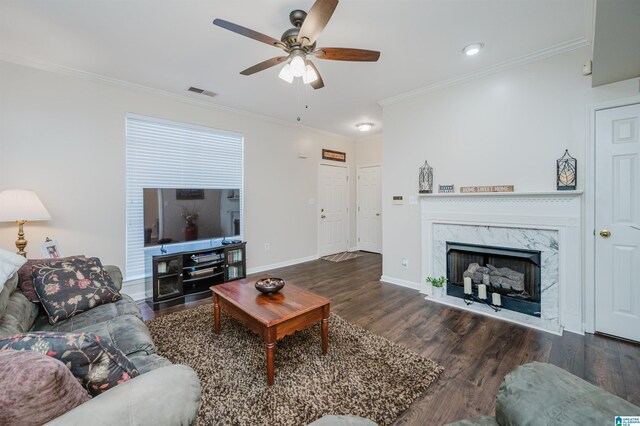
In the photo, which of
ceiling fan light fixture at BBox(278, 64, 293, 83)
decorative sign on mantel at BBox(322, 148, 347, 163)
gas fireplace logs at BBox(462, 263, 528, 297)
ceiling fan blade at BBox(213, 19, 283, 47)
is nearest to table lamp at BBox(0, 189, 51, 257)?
ceiling fan blade at BBox(213, 19, 283, 47)

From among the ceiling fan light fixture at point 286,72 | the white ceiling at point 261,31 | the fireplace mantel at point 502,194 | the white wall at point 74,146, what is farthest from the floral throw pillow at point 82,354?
the fireplace mantel at point 502,194

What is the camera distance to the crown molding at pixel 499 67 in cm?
256

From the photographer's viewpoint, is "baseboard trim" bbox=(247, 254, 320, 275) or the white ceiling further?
"baseboard trim" bbox=(247, 254, 320, 275)

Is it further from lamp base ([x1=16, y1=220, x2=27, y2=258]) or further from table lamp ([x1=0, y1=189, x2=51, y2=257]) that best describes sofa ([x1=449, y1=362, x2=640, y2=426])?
lamp base ([x1=16, y1=220, x2=27, y2=258])

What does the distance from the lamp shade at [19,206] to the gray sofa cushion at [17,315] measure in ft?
3.14

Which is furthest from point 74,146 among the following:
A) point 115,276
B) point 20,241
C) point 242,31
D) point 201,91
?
point 242,31

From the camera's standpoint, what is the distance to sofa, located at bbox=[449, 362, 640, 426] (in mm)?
794

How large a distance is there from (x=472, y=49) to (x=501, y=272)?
242 centimetres

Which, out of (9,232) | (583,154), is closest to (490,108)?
(583,154)

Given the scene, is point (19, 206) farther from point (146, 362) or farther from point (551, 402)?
point (551, 402)

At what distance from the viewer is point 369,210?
6.44m

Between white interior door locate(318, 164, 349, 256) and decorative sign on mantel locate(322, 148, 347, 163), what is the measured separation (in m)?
0.18

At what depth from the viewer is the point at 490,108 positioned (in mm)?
3123

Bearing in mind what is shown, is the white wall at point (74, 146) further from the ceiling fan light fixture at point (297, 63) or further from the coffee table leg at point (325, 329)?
the coffee table leg at point (325, 329)
